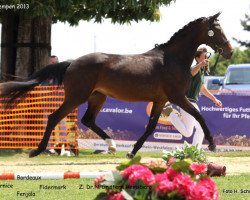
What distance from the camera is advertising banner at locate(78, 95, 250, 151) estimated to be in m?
15.6

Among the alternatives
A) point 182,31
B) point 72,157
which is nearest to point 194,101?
point 182,31

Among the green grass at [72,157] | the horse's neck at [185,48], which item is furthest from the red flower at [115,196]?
the green grass at [72,157]

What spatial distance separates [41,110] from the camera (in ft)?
50.6

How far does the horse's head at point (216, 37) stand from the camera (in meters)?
11.9

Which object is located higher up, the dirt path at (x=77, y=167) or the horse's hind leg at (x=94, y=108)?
the horse's hind leg at (x=94, y=108)

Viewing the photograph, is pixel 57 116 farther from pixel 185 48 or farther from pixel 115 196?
pixel 115 196

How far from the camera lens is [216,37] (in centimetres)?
1193

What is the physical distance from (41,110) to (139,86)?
4.39 metres

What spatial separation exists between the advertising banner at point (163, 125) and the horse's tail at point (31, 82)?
12.8ft

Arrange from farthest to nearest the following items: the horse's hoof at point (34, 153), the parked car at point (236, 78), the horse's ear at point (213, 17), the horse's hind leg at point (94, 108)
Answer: the parked car at point (236, 78) < the horse's hind leg at point (94, 108) < the horse's ear at point (213, 17) < the horse's hoof at point (34, 153)

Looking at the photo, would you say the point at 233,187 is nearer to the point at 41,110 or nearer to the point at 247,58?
the point at 41,110

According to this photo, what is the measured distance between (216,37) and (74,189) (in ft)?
15.3

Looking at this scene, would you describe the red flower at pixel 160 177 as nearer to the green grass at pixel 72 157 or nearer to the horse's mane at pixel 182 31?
the horse's mane at pixel 182 31

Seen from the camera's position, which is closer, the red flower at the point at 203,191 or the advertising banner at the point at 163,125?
the red flower at the point at 203,191
